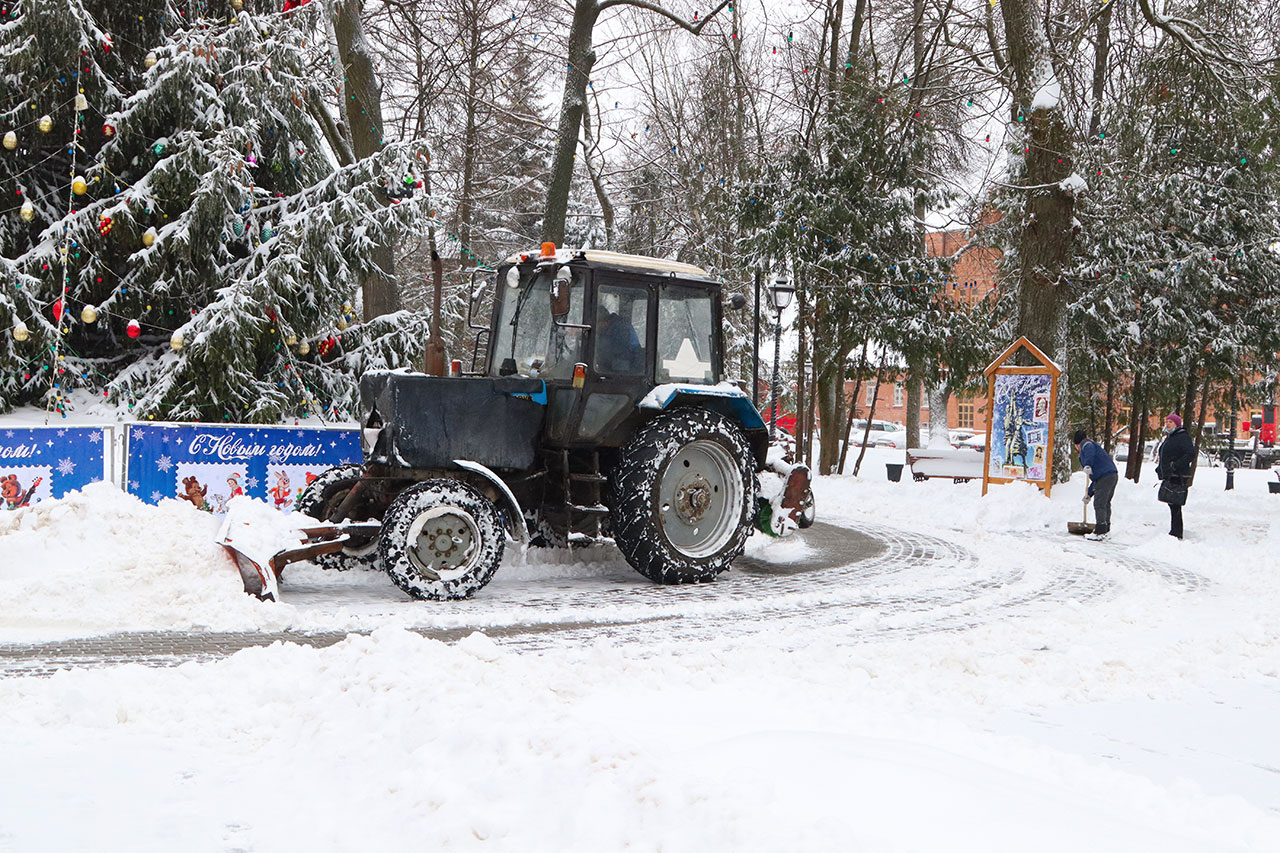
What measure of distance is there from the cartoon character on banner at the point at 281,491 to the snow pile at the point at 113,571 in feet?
7.51

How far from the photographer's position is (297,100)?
12.5 m

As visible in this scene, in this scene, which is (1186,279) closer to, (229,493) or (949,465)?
(949,465)

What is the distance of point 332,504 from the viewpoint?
8.20 meters

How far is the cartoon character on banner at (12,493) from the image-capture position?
910 centimetres

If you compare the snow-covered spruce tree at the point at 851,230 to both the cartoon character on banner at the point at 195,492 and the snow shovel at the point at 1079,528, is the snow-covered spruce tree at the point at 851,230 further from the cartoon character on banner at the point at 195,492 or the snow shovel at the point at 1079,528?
the cartoon character on banner at the point at 195,492

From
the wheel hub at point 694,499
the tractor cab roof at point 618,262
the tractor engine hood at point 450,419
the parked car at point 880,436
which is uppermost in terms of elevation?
the tractor cab roof at point 618,262

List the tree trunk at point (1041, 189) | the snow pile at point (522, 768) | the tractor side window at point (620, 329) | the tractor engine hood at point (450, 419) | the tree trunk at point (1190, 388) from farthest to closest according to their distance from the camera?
the tree trunk at point (1190, 388) → the tree trunk at point (1041, 189) → the tractor side window at point (620, 329) → the tractor engine hood at point (450, 419) → the snow pile at point (522, 768)

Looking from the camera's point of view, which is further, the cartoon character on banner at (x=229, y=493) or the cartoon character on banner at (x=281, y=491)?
the cartoon character on banner at (x=281, y=491)

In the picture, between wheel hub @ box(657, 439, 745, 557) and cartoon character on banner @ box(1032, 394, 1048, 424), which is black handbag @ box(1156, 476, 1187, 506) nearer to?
cartoon character on banner @ box(1032, 394, 1048, 424)

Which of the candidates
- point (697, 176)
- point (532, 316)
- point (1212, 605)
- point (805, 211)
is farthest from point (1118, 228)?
point (532, 316)

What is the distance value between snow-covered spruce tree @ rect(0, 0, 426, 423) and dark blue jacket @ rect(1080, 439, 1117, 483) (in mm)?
8365

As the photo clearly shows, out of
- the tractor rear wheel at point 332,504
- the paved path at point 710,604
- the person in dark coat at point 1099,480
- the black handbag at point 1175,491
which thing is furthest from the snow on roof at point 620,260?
the black handbag at point 1175,491

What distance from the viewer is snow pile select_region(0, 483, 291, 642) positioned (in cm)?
638

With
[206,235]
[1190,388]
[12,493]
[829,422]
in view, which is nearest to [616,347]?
[12,493]
